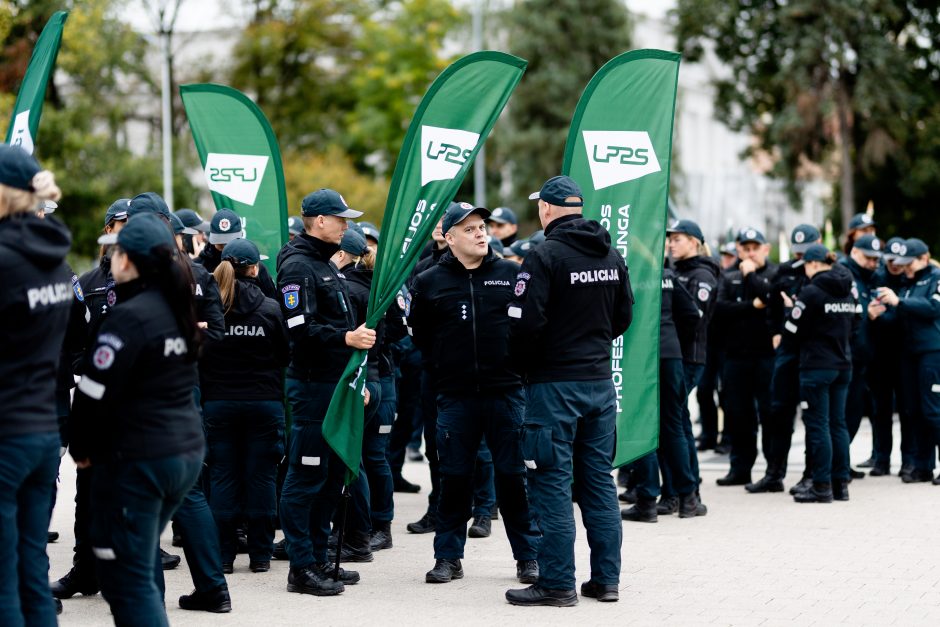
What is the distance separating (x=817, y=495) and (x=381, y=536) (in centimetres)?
409

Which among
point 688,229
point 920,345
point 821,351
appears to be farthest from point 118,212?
point 920,345

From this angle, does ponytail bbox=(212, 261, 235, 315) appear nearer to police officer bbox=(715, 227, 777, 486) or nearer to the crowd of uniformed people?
the crowd of uniformed people

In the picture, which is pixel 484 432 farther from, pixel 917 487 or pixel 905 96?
pixel 905 96

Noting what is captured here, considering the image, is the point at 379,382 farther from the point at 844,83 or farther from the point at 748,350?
the point at 844,83

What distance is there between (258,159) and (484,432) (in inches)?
137

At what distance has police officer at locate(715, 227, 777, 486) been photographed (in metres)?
12.0

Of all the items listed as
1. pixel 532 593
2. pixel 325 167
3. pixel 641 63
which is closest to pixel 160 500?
pixel 532 593

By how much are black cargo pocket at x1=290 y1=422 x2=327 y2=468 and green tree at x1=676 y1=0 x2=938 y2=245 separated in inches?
1092

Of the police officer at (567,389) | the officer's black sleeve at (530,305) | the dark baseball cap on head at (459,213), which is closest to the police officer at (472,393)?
the dark baseball cap on head at (459,213)

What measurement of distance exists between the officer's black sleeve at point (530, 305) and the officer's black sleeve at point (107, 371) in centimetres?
255

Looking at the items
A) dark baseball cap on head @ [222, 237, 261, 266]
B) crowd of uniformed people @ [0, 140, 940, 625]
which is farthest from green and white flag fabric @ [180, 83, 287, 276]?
dark baseball cap on head @ [222, 237, 261, 266]

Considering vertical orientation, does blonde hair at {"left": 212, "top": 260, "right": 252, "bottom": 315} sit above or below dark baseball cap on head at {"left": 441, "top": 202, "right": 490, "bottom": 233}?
below

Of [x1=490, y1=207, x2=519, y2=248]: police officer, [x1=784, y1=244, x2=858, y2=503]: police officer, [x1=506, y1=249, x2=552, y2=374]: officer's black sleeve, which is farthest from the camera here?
[x1=490, y1=207, x2=519, y2=248]: police officer

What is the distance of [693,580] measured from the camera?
25.3 ft
